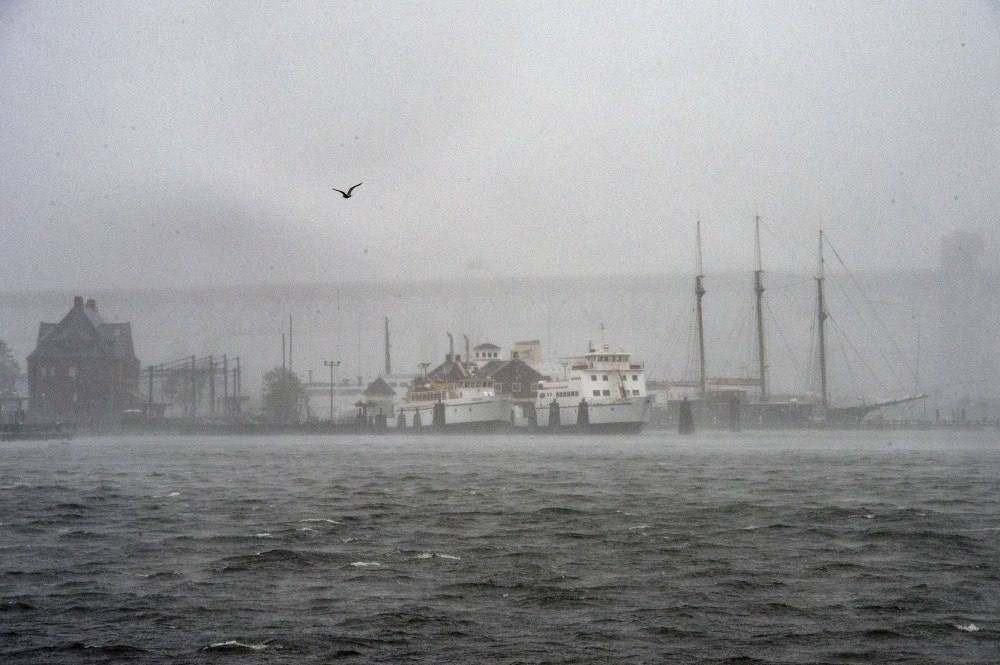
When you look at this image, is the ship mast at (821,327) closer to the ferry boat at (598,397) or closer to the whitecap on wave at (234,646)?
the ferry boat at (598,397)

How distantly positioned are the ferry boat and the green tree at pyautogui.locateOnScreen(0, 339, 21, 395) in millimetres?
83875

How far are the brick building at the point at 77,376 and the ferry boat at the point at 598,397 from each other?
4657cm

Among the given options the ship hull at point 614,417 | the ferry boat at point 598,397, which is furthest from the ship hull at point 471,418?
the ship hull at point 614,417

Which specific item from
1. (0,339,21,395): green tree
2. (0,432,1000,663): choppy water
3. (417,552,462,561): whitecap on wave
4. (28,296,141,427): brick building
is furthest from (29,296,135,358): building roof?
(417,552,462,561): whitecap on wave

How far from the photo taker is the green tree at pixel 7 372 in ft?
531

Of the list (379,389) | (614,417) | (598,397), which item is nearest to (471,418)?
(598,397)

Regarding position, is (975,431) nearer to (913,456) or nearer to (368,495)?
(913,456)

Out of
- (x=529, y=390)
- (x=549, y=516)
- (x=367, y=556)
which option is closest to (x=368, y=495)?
(x=549, y=516)

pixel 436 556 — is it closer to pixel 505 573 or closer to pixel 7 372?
pixel 505 573

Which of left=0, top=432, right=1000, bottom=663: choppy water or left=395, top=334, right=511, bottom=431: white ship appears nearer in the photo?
left=0, top=432, right=1000, bottom=663: choppy water

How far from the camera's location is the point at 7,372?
537ft

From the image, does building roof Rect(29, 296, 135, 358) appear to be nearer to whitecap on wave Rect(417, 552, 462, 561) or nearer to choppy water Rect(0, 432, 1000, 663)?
choppy water Rect(0, 432, 1000, 663)

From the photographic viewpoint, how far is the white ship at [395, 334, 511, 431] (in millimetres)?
120938

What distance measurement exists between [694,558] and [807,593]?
386cm
